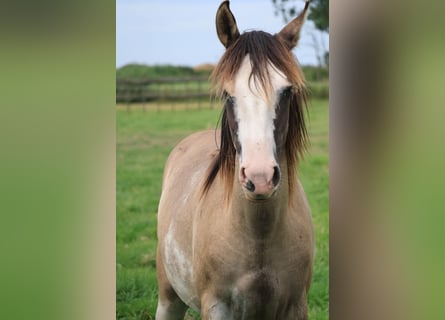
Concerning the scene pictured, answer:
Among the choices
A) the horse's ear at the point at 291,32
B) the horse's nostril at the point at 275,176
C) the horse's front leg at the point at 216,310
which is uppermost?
the horse's ear at the point at 291,32

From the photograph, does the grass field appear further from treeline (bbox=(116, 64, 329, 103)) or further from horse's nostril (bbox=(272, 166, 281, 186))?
horse's nostril (bbox=(272, 166, 281, 186))

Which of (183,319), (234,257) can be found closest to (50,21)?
(234,257)

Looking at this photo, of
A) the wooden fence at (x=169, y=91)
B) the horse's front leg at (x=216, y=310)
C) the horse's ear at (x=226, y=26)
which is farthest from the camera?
the wooden fence at (x=169, y=91)

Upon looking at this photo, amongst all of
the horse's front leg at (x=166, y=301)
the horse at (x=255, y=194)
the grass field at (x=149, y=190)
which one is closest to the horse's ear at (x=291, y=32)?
the horse at (x=255, y=194)

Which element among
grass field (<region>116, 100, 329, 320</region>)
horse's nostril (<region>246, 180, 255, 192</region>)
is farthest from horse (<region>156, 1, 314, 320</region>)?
grass field (<region>116, 100, 329, 320</region>)

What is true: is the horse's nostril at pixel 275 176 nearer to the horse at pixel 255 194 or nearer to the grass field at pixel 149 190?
the horse at pixel 255 194

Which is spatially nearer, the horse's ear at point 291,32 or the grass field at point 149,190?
the horse's ear at point 291,32

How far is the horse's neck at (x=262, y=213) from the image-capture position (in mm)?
1337

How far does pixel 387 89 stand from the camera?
1251 mm

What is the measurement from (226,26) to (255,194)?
15.4 inches

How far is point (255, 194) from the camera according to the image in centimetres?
119

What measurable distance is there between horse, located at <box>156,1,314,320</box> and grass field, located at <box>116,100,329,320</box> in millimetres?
265

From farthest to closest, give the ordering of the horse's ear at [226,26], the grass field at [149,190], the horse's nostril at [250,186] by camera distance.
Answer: the grass field at [149,190], the horse's ear at [226,26], the horse's nostril at [250,186]

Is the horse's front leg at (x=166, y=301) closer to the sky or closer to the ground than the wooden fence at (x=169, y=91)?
closer to the ground
